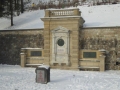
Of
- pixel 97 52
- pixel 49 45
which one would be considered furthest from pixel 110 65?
pixel 49 45

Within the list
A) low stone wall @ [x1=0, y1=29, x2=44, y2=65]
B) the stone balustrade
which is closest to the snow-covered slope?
the stone balustrade

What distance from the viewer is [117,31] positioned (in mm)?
16672

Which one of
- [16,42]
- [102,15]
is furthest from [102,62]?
[16,42]

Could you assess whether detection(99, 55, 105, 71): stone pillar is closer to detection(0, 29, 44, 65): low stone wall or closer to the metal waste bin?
detection(0, 29, 44, 65): low stone wall

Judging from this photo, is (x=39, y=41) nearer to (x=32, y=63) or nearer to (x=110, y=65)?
(x=32, y=63)

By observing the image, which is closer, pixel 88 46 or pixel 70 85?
pixel 70 85

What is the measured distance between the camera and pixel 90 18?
2064 centimetres

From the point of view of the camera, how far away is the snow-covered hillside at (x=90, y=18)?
18.7 meters

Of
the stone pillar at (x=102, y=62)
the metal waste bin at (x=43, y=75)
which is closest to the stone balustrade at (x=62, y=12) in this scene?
the stone pillar at (x=102, y=62)

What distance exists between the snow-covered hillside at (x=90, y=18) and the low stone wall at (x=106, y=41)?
89cm

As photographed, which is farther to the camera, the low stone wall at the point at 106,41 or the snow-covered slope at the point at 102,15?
the snow-covered slope at the point at 102,15

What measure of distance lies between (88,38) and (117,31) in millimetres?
Answer: 2592

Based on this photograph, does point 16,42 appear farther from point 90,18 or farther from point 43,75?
point 43,75

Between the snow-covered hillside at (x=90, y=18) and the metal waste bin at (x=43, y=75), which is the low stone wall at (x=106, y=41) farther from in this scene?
the metal waste bin at (x=43, y=75)
